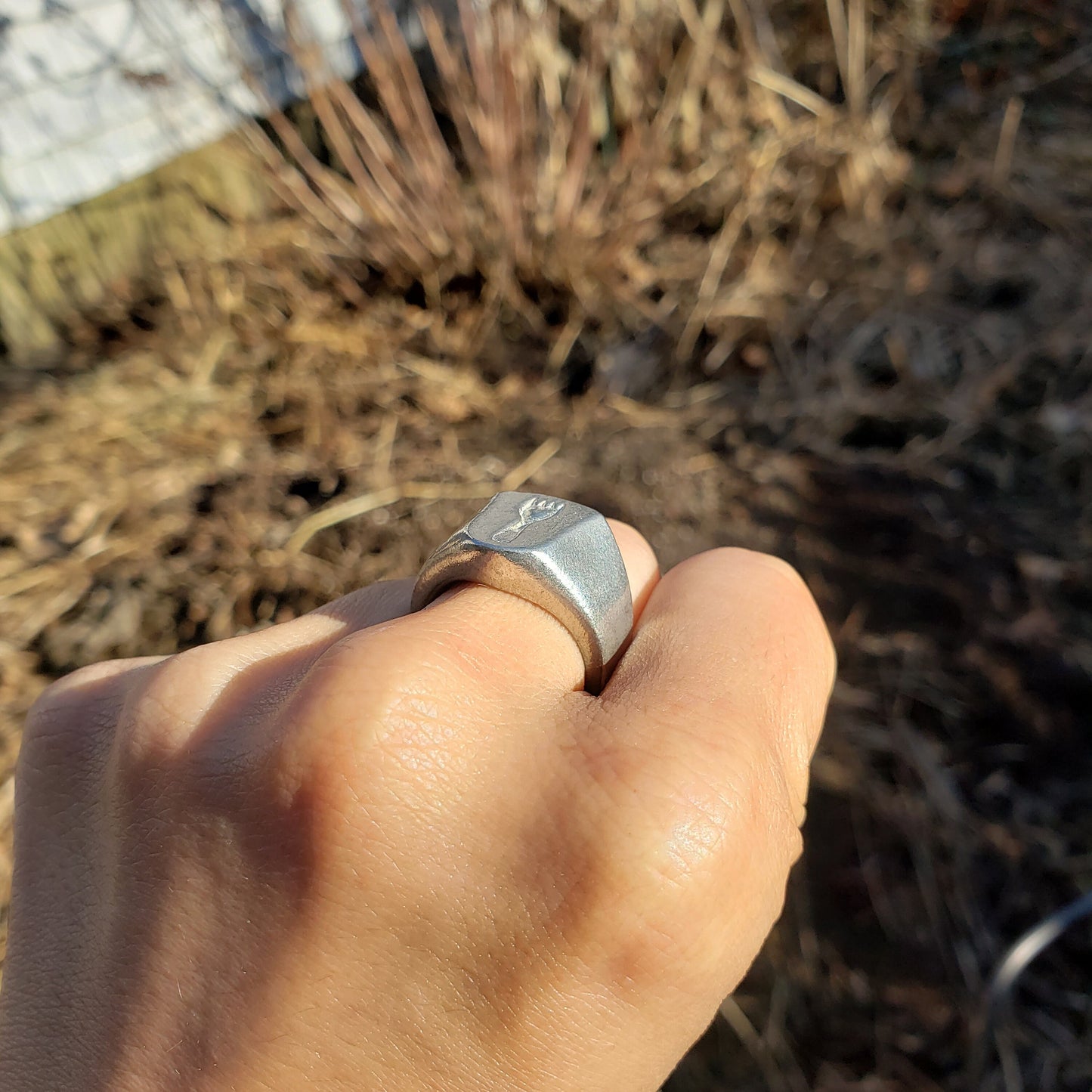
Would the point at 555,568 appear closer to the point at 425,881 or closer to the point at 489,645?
the point at 489,645

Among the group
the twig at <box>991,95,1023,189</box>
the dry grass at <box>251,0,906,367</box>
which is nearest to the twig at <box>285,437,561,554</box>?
the dry grass at <box>251,0,906,367</box>

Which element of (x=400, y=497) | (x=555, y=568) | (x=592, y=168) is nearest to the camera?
(x=555, y=568)

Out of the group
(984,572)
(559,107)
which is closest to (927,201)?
(559,107)

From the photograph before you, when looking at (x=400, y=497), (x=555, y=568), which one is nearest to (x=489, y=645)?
(x=555, y=568)

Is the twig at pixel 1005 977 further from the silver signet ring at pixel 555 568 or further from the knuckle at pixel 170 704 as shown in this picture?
the knuckle at pixel 170 704

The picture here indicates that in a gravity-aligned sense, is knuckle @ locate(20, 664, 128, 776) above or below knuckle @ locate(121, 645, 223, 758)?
below

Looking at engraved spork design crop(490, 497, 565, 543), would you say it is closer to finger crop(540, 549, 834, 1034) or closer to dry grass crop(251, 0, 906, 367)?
finger crop(540, 549, 834, 1034)
